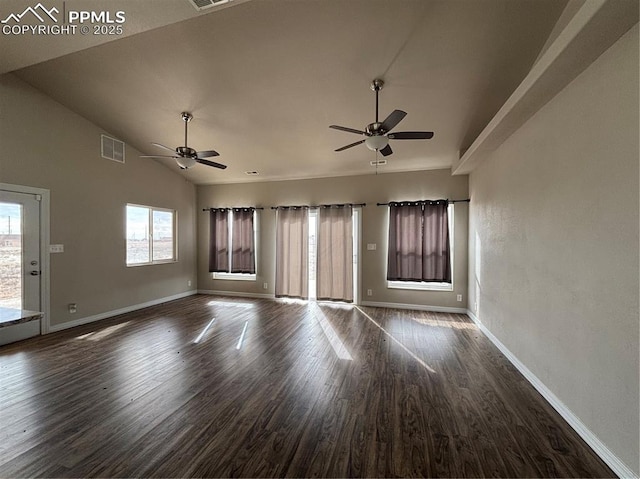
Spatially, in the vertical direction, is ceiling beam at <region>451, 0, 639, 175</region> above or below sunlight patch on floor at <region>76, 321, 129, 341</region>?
above

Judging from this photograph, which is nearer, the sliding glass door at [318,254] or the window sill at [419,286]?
the window sill at [419,286]

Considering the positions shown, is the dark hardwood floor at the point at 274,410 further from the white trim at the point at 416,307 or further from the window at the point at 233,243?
the window at the point at 233,243

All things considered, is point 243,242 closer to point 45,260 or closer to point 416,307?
point 45,260

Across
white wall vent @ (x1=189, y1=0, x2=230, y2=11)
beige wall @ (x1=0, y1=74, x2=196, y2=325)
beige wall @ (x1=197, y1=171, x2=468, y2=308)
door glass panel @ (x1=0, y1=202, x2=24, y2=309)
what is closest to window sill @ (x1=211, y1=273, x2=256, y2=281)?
beige wall @ (x1=197, y1=171, x2=468, y2=308)

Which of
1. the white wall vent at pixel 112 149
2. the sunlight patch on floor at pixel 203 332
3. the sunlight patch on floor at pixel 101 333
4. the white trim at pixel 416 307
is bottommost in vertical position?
the sunlight patch on floor at pixel 203 332

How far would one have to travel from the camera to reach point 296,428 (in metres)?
2.00

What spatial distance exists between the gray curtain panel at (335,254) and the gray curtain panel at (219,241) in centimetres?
239

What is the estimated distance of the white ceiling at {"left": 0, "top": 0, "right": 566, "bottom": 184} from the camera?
2385mm

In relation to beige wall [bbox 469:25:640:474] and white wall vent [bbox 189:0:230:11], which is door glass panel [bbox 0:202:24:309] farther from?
beige wall [bbox 469:25:640:474]

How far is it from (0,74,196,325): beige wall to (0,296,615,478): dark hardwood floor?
38.5 inches

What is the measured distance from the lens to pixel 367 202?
5.68m

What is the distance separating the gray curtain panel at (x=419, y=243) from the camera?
16.9ft

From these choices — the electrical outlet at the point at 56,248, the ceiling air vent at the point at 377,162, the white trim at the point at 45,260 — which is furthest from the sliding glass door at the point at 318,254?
the white trim at the point at 45,260

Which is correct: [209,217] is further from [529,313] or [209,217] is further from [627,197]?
[627,197]
